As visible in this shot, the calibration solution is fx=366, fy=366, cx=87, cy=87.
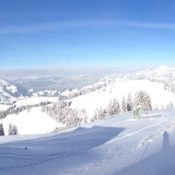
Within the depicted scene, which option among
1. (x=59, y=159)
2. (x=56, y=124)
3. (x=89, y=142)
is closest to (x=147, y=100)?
(x=89, y=142)

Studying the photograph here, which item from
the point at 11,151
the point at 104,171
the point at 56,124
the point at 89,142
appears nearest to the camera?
the point at 104,171

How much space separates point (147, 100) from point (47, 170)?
85384 millimetres

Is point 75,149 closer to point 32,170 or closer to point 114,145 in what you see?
point 114,145

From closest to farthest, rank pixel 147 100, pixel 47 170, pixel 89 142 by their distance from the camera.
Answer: pixel 47 170
pixel 89 142
pixel 147 100

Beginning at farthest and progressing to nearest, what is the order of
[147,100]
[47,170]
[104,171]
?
[147,100]
[47,170]
[104,171]

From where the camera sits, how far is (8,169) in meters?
19.2

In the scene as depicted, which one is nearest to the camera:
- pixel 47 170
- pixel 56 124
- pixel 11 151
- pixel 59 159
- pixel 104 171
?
pixel 104 171

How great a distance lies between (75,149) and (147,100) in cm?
7760

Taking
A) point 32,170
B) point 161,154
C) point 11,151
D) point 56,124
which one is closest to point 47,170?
point 32,170

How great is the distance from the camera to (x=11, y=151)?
84.5 ft

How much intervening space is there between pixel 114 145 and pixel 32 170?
27.8 ft

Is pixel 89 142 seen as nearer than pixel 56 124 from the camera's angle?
Yes

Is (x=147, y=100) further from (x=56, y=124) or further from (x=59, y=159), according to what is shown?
(x=56, y=124)

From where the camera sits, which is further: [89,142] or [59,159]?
[89,142]
